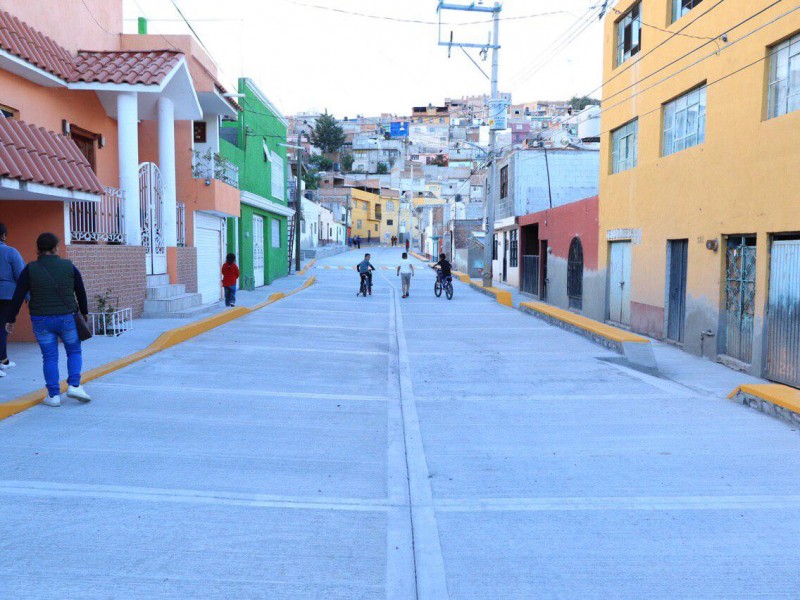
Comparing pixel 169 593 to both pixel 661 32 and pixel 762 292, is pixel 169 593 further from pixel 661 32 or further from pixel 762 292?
pixel 661 32

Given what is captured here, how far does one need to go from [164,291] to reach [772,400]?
37.4 feet

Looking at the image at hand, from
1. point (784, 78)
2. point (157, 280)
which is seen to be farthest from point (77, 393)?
point (784, 78)

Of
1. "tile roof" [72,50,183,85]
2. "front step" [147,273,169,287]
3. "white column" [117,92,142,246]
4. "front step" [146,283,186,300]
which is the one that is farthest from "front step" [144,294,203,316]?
"tile roof" [72,50,183,85]

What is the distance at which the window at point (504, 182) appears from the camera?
31.6 meters

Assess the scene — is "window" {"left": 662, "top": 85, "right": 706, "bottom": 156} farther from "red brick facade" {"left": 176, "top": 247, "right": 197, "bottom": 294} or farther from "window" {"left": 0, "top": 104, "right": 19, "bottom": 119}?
"window" {"left": 0, "top": 104, "right": 19, "bottom": 119}

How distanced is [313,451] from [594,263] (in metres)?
13.7

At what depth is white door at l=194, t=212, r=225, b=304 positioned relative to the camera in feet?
57.6

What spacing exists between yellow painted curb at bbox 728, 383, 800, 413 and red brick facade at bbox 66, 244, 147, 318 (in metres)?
9.80

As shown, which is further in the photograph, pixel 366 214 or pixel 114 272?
pixel 366 214

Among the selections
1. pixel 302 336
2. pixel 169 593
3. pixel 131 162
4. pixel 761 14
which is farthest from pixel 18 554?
pixel 761 14

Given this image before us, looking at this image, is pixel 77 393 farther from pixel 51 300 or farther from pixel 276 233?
pixel 276 233

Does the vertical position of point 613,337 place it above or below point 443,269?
below

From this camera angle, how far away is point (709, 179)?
37.5 feet

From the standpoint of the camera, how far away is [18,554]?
3633mm
